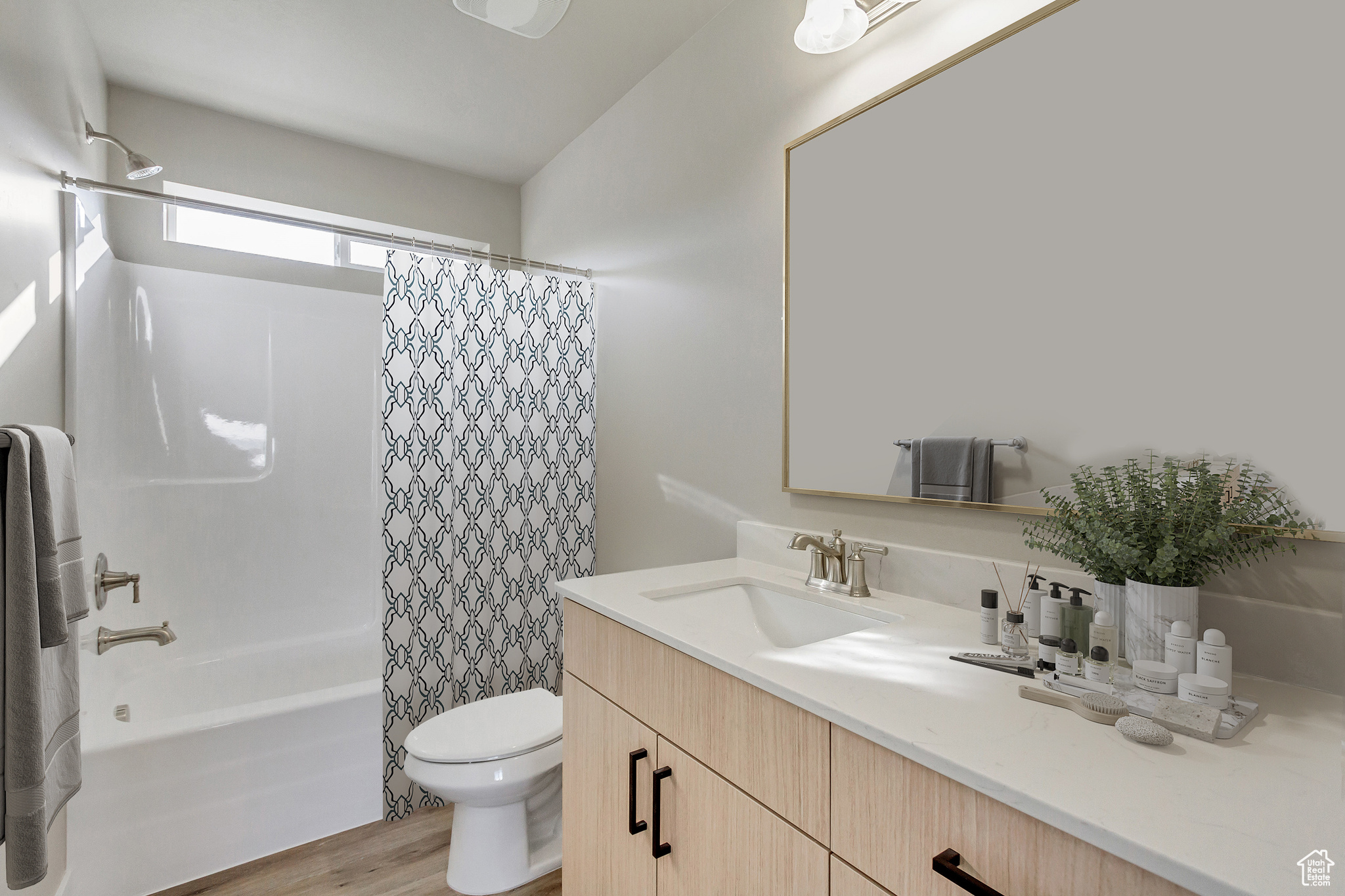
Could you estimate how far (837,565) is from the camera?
1.44m

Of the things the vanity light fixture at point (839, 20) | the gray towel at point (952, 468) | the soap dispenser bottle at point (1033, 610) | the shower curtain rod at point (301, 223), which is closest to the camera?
the soap dispenser bottle at point (1033, 610)

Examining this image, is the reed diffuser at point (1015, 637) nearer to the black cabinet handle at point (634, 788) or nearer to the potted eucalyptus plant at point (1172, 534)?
the potted eucalyptus plant at point (1172, 534)

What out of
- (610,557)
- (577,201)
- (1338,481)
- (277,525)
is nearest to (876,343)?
(1338,481)

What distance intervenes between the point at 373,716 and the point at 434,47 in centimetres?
226

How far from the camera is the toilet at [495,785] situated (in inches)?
65.9

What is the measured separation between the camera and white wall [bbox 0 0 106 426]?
4.29 feet

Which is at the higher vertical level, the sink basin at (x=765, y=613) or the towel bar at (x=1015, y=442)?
the towel bar at (x=1015, y=442)

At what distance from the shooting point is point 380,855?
76.5 inches

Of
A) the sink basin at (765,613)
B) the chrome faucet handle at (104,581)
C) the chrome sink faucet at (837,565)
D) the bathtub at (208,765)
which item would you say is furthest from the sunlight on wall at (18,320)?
the chrome sink faucet at (837,565)

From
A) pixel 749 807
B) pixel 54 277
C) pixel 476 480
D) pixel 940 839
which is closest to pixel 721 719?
pixel 749 807

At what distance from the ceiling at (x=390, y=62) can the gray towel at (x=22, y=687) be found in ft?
5.05

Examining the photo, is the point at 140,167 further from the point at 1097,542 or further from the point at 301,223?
the point at 1097,542

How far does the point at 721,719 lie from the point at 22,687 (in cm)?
114

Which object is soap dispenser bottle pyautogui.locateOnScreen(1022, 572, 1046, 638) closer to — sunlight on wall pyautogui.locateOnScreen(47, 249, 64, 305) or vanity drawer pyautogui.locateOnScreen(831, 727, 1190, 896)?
vanity drawer pyautogui.locateOnScreen(831, 727, 1190, 896)
